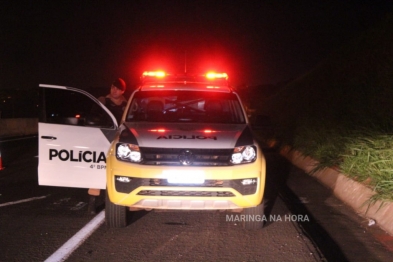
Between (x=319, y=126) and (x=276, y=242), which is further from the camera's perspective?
(x=319, y=126)

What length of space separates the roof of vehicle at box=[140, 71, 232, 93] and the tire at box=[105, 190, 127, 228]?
6.33 feet

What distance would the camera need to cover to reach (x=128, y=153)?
5426mm

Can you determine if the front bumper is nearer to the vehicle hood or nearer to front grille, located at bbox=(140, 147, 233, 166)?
front grille, located at bbox=(140, 147, 233, 166)

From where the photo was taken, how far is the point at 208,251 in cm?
512

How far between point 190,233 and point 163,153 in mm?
1148

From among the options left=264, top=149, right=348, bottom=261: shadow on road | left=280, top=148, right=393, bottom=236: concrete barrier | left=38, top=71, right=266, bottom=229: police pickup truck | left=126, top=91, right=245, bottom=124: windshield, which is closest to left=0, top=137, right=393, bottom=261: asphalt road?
left=264, top=149, right=348, bottom=261: shadow on road

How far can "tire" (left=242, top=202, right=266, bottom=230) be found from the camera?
5727 millimetres

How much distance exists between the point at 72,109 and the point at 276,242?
31.9 metres

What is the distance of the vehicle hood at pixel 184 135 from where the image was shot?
536 cm

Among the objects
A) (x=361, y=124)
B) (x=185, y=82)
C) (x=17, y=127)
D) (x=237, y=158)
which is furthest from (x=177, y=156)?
(x=17, y=127)

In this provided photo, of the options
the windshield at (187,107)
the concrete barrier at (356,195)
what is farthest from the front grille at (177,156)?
the concrete barrier at (356,195)

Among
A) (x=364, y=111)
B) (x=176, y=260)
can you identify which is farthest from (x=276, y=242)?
(x=364, y=111)

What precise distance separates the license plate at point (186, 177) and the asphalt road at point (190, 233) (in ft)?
2.37

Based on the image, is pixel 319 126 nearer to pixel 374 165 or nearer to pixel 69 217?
pixel 374 165
